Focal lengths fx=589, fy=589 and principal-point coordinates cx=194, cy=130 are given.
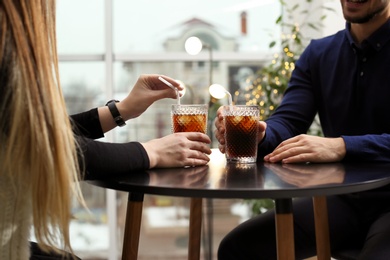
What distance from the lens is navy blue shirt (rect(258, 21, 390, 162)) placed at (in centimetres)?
202

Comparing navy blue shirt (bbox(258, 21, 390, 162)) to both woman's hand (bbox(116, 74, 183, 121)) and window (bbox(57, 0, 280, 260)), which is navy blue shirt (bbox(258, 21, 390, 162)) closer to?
woman's hand (bbox(116, 74, 183, 121))

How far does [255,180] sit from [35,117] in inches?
20.3

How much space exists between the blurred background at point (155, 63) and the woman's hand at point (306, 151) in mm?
2260

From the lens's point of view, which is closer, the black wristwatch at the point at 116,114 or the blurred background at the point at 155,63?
the black wristwatch at the point at 116,114

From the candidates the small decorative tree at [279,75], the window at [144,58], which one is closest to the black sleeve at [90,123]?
the small decorative tree at [279,75]

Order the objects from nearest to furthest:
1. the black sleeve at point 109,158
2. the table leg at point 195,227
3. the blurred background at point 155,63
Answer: the black sleeve at point 109,158
the table leg at point 195,227
the blurred background at point 155,63

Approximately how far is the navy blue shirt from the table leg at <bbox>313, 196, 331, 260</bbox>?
233 millimetres

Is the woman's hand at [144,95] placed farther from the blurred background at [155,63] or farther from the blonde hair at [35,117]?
the blurred background at [155,63]

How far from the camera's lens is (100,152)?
1.36 m

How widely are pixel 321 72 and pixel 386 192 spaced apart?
53 centimetres

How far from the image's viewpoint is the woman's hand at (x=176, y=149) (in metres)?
1.50

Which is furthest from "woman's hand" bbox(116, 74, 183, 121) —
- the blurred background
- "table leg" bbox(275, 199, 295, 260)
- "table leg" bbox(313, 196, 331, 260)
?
the blurred background

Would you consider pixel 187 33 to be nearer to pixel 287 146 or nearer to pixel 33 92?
pixel 287 146

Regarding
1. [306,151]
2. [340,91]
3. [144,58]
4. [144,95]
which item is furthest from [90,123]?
[144,58]
